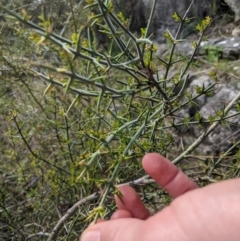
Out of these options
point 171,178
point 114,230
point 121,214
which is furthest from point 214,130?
point 114,230

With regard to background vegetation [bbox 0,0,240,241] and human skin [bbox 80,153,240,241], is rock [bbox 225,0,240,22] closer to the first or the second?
background vegetation [bbox 0,0,240,241]

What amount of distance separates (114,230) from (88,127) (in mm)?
799

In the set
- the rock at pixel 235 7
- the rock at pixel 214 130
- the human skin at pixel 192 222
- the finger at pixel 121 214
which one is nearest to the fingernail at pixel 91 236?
the human skin at pixel 192 222

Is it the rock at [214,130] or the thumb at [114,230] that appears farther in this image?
the rock at [214,130]

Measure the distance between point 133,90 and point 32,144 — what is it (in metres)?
1.59

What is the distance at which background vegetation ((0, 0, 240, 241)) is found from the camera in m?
0.92

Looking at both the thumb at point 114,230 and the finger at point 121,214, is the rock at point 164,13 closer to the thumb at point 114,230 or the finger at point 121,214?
the finger at point 121,214

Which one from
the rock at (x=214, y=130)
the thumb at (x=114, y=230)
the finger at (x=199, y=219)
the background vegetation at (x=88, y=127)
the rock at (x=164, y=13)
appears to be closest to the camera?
the finger at (x=199, y=219)

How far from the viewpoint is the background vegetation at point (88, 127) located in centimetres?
92

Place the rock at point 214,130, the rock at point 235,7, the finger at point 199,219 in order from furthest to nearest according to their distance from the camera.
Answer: the rock at point 235,7 → the rock at point 214,130 → the finger at point 199,219

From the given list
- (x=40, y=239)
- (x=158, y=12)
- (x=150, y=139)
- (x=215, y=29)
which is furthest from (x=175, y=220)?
(x=158, y=12)

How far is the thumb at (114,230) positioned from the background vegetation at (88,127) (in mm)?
23

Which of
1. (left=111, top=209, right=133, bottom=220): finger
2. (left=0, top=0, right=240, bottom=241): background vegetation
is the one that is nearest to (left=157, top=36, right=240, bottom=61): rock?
(left=0, top=0, right=240, bottom=241): background vegetation

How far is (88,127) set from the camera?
63.1 inches
